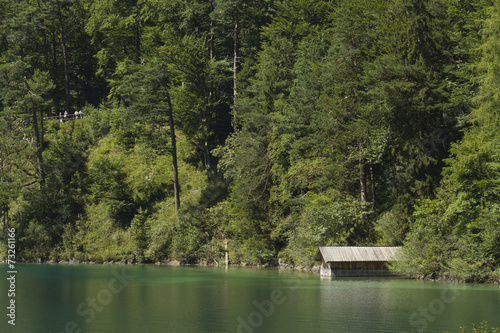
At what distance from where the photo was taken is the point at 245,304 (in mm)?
24297

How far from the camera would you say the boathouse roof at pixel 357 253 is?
34.8 metres

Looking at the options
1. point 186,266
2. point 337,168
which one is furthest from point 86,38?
point 337,168

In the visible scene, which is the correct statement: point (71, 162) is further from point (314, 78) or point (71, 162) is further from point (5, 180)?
point (314, 78)

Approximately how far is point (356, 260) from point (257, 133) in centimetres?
1581

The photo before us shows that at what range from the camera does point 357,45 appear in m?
42.5

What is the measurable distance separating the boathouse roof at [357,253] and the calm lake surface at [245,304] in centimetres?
147

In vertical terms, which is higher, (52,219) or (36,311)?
(52,219)

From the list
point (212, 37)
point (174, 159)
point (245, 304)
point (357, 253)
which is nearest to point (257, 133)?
point (174, 159)

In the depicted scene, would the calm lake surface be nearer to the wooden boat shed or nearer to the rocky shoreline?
the wooden boat shed

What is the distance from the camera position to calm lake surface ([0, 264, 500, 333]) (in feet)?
64.3

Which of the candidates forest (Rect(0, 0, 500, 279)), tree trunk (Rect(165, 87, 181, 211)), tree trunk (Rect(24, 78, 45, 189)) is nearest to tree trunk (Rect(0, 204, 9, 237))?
forest (Rect(0, 0, 500, 279))

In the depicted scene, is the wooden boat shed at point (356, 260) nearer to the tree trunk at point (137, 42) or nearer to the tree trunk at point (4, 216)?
the tree trunk at point (4, 216)

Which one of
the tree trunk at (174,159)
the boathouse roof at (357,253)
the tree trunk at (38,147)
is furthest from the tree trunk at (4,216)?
the boathouse roof at (357,253)

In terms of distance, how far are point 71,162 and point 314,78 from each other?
27.3m
